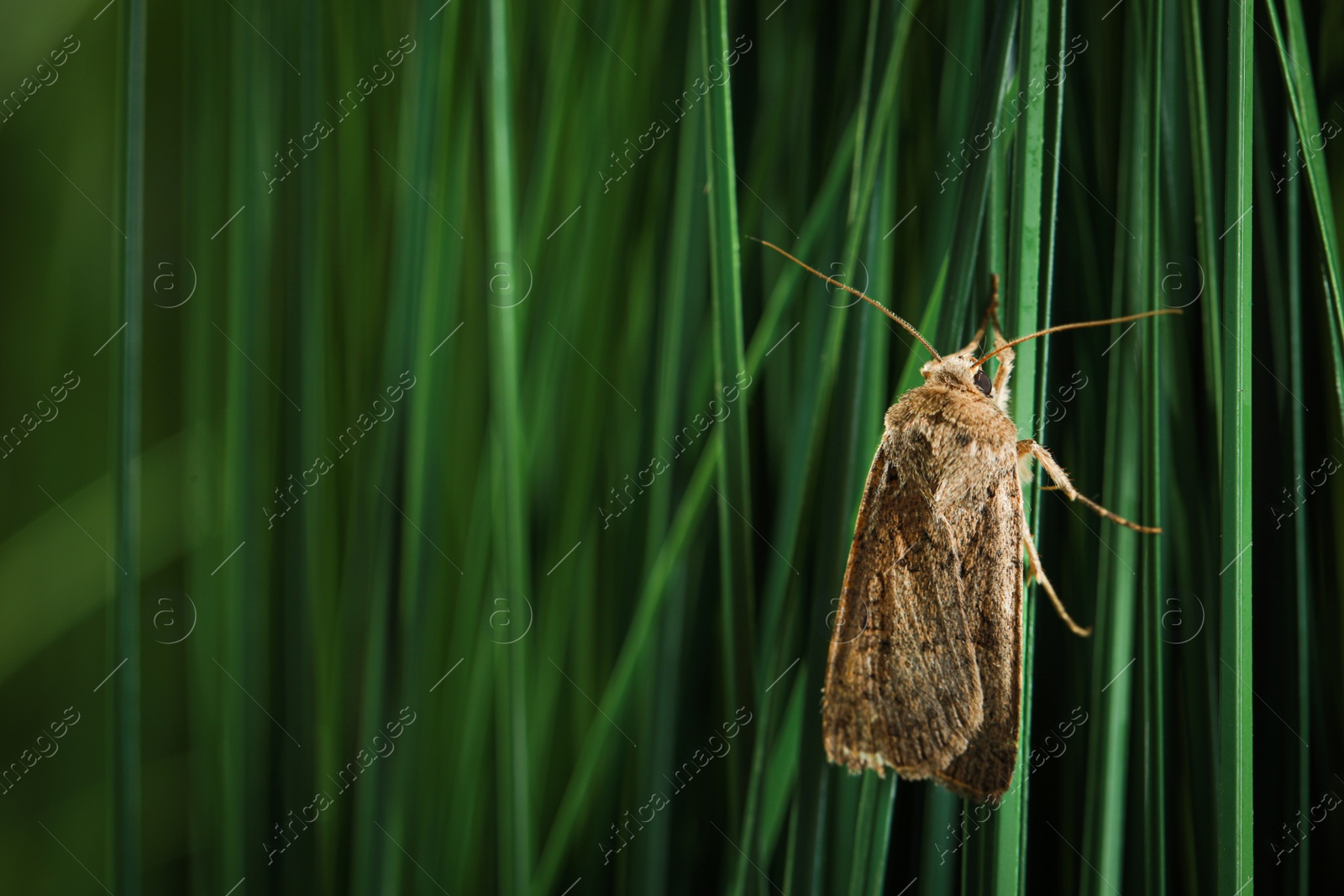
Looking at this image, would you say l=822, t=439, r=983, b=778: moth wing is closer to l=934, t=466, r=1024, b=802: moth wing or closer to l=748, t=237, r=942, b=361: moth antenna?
l=934, t=466, r=1024, b=802: moth wing

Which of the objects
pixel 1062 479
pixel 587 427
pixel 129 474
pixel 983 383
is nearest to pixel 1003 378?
pixel 983 383

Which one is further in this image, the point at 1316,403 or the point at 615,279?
the point at 615,279

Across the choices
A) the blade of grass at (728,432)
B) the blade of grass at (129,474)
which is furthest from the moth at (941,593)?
the blade of grass at (129,474)

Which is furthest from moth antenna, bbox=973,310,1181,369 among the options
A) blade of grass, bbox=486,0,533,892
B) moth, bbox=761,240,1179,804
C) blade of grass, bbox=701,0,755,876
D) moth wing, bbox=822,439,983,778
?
blade of grass, bbox=486,0,533,892

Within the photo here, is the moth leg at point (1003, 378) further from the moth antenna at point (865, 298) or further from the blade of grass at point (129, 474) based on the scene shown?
the blade of grass at point (129, 474)

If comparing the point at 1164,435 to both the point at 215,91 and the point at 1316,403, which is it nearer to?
the point at 1316,403

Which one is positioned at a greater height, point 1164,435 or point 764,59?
point 764,59

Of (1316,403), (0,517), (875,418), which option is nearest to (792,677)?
(875,418)
